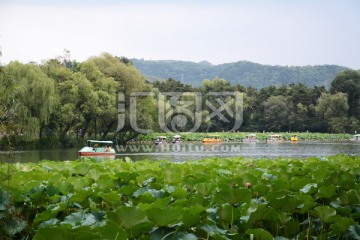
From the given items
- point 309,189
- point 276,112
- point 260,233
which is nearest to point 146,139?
point 276,112

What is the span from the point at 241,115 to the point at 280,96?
601 cm

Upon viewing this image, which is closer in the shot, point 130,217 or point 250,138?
point 130,217

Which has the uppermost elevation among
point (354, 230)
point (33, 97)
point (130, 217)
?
point (33, 97)

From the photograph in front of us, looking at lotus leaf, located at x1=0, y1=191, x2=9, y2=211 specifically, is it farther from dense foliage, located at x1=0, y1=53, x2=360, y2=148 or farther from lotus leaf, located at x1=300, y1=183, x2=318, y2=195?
lotus leaf, located at x1=300, y1=183, x2=318, y2=195

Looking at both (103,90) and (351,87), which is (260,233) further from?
(351,87)

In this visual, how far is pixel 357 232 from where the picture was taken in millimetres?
1675

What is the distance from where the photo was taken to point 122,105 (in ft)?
105

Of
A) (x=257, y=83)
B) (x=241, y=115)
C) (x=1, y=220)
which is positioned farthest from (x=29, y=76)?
(x=257, y=83)

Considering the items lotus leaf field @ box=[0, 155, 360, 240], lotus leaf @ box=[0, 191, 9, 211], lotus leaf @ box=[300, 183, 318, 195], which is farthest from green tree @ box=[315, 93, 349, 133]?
lotus leaf @ box=[0, 191, 9, 211]

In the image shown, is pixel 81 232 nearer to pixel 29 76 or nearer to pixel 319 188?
pixel 319 188

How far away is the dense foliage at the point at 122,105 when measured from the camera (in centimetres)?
2300

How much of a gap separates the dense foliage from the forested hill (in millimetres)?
53495

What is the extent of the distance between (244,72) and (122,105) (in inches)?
4154

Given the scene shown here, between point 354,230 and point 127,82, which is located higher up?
point 127,82
